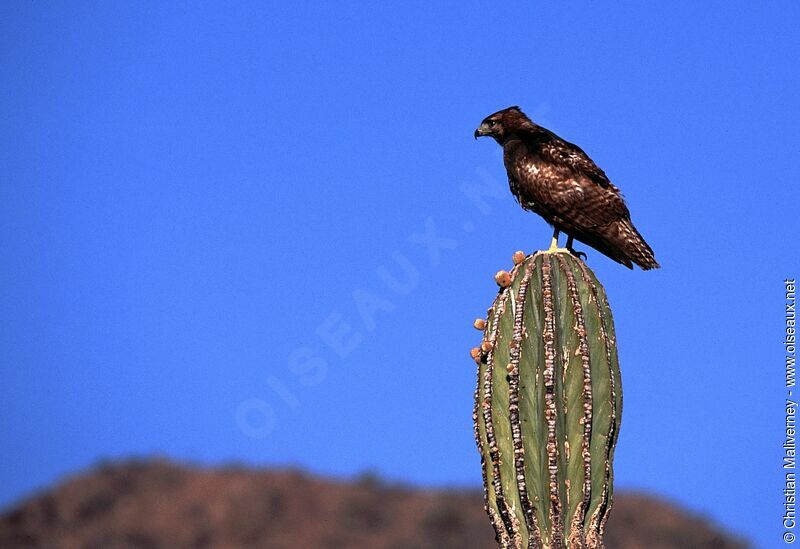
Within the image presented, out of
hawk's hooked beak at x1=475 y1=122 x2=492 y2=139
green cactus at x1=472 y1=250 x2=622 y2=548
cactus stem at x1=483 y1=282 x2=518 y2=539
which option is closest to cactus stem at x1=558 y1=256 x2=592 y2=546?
green cactus at x1=472 y1=250 x2=622 y2=548

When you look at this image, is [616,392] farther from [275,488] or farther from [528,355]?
[275,488]

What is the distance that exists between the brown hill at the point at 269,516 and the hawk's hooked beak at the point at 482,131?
26225mm

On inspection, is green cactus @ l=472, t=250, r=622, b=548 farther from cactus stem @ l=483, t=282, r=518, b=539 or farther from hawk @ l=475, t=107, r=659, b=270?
hawk @ l=475, t=107, r=659, b=270

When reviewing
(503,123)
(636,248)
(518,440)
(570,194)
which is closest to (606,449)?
(518,440)

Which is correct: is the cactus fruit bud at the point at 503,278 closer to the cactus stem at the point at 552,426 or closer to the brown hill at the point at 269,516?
the cactus stem at the point at 552,426

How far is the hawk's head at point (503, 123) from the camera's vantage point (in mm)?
12927

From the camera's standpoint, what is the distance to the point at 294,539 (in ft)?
137

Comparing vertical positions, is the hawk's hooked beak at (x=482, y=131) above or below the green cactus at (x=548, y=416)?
above

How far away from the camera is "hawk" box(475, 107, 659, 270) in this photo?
1165 cm

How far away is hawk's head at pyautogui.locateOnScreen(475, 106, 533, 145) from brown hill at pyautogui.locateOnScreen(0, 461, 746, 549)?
26373mm

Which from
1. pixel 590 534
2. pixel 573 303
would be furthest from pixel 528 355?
pixel 590 534

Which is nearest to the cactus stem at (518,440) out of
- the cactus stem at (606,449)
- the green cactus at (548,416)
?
the green cactus at (548,416)

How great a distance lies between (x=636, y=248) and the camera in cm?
1153

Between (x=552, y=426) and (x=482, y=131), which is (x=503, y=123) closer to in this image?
(x=482, y=131)
